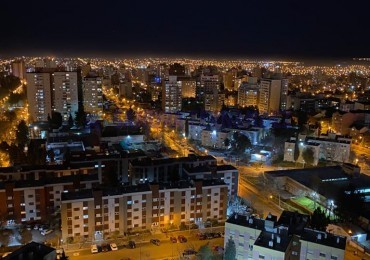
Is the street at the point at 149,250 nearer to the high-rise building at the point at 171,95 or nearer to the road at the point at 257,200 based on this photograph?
the road at the point at 257,200

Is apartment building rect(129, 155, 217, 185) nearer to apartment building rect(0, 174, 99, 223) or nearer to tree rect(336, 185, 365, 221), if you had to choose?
apartment building rect(0, 174, 99, 223)

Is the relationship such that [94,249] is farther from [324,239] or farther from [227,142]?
[227,142]

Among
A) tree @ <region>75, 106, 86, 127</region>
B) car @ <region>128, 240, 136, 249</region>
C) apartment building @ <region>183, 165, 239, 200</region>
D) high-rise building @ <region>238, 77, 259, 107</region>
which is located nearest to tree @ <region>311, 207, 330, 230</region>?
apartment building @ <region>183, 165, 239, 200</region>

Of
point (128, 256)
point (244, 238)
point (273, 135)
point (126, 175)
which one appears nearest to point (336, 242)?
point (244, 238)

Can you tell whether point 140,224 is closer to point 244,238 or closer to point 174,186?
point 174,186

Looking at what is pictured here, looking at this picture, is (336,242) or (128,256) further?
(128,256)

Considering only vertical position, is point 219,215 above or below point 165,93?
below
